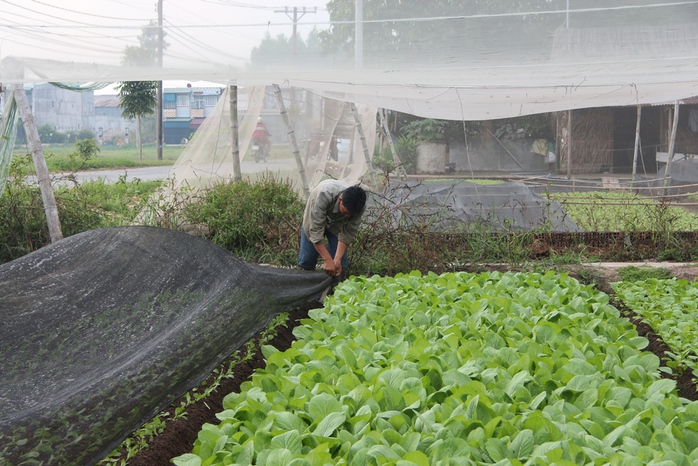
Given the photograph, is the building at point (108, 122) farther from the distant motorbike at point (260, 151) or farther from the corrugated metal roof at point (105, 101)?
the distant motorbike at point (260, 151)

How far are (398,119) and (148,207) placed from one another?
11.4 ft

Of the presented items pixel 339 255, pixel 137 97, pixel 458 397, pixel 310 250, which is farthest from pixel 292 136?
pixel 137 97

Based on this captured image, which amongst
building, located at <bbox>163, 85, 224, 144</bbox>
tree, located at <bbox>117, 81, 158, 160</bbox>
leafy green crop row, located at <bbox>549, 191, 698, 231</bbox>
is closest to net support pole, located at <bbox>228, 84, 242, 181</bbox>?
leafy green crop row, located at <bbox>549, 191, 698, 231</bbox>

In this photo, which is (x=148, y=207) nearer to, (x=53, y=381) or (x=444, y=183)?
(x=444, y=183)

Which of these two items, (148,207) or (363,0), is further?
(148,207)

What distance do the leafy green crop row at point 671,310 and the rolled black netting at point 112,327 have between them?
243cm

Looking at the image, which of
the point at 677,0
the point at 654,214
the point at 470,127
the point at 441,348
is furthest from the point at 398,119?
the point at 441,348

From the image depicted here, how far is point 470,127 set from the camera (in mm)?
9492

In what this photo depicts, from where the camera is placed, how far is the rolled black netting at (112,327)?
9.77 feet

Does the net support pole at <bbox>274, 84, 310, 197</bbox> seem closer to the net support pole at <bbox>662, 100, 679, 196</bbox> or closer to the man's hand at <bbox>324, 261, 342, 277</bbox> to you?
the man's hand at <bbox>324, 261, 342, 277</bbox>

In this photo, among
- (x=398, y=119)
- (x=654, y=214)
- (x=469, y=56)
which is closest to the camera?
(x=469, y=56)

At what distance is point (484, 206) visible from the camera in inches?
348

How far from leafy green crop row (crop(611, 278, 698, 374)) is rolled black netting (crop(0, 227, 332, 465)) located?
243cm

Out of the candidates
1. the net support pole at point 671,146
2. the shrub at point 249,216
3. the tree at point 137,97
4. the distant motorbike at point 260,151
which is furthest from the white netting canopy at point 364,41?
the tree at point 137,97
